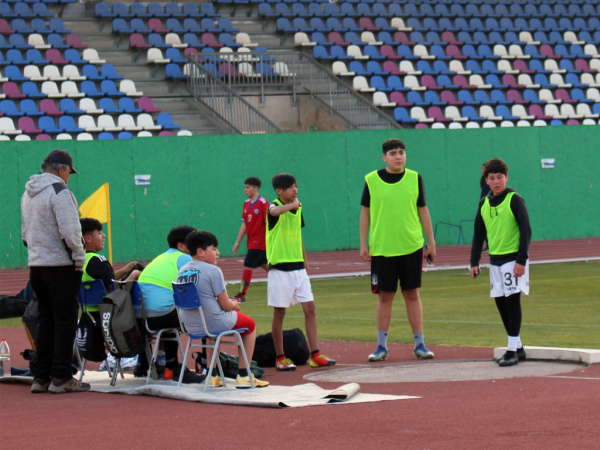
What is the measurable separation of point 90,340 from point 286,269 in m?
2.10

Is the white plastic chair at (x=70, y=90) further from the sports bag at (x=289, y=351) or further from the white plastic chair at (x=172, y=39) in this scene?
the sports bag at (x=289, y=351)

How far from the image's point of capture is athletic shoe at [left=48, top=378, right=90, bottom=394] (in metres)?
8.55

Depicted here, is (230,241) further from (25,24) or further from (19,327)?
(19,327)

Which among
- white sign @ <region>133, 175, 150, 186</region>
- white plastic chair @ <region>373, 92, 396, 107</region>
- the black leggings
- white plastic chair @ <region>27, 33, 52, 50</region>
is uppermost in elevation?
white plastic chair @ <region>27, 33, 52, 50</region>

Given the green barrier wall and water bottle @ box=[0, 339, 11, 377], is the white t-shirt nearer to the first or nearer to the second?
water bottle @ box=[0, 339, 11, 377]

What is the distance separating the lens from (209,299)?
27.4 ft

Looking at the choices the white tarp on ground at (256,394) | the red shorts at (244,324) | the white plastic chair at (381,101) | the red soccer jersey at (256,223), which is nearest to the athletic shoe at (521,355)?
the white tarp on ground at (256,394)

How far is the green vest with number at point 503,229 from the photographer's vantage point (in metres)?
9.34

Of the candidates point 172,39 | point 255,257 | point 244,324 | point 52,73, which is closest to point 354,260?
point 255,257

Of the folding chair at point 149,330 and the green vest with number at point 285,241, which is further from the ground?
the green vest with number at point 285,241

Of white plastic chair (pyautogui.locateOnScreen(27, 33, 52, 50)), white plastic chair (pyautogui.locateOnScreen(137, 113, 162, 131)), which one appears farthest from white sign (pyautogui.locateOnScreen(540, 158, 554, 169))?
white plastic chair (pyautogui.locateOnScreen(27, 33, 52, 50))

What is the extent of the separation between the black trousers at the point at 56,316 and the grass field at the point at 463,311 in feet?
13.1

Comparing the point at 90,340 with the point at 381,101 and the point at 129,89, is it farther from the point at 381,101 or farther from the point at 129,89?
the point at 381,101

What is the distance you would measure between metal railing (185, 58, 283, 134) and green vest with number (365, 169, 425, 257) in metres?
19.4
